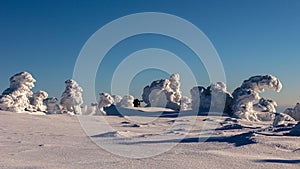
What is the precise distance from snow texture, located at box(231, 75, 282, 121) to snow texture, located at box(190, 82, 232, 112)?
2.72 feet

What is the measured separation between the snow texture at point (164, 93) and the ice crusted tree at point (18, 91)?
10.6 metres

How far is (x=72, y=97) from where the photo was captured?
90.3ft

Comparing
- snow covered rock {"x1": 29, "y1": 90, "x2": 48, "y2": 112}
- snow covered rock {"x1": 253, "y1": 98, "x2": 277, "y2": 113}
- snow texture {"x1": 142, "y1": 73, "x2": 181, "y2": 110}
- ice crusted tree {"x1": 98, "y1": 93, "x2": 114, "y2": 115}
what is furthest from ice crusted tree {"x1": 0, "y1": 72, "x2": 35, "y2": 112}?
snow covered rock {"x1": 253, "y1": 98, "x2": 277, "y2": 113}

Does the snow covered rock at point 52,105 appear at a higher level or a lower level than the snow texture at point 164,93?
lower

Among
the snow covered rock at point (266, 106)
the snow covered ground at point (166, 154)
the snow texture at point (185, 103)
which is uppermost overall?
the snow texture at point (185, 103)

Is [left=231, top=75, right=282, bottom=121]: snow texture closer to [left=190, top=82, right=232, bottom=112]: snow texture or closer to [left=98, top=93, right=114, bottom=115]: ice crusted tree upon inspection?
[left=190, top=82, right=232, bottom=112]: snow texture

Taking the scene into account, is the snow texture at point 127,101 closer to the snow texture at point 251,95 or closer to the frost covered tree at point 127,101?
the frost covered tree at point 127,101

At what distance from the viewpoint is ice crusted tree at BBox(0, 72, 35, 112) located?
2006 cm

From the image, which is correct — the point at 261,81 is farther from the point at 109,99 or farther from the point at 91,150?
the point at 91,150

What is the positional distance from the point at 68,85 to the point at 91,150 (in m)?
20.9

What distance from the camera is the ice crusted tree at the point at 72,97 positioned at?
2756cm

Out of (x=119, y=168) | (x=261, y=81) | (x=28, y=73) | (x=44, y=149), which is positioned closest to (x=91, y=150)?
(x=44, y=149)

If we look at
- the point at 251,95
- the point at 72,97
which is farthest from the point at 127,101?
the point at 251,95

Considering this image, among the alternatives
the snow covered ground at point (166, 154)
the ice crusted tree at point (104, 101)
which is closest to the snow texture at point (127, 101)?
the ice crusted tree at point (104, 101)
